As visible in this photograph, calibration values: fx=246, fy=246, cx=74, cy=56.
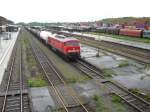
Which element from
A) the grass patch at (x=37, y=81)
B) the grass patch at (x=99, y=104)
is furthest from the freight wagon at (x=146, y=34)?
the grass patch at (x=99, y=104)

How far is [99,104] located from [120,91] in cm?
307

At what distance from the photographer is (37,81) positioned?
68.7ft

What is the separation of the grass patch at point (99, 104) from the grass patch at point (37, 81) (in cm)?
549

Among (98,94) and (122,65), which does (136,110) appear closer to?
(98,94)

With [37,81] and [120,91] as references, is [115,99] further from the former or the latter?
[37,81]

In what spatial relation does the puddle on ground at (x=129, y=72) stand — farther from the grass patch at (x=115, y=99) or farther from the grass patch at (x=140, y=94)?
the grass patch at (x=115, y=99)

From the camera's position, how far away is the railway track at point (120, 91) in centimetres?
1429

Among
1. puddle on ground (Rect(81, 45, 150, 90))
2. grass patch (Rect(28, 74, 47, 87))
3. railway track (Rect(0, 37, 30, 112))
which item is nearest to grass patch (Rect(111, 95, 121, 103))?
puddle on ground (Rect(81, 45, 150, 90))

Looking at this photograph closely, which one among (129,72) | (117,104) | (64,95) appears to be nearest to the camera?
(117,104)

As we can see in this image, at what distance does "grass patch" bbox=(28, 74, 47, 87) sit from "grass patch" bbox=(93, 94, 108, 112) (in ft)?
18.0

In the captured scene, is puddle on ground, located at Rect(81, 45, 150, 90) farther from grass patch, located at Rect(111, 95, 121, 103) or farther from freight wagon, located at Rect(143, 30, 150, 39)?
freight wagon, located at Rect(143, 30, 150, 39)

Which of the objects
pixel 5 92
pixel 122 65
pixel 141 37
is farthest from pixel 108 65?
pixel 141 37

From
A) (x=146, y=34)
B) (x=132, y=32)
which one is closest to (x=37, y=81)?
(x=146, y=34)

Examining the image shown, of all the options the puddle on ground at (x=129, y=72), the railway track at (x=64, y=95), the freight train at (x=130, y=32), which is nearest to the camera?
the railway track at (x=64, y=95)
